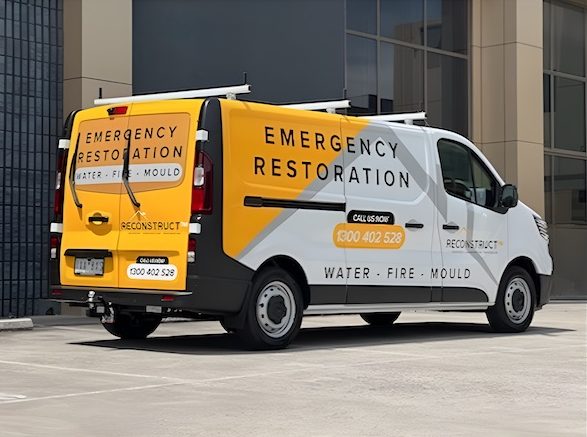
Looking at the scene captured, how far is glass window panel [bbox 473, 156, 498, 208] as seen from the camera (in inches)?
541

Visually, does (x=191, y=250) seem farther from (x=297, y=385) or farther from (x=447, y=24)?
(x=447, y=24)

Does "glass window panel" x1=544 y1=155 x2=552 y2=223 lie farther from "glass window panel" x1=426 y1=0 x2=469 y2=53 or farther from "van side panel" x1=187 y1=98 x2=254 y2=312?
"van side panel" x1=187 y1=98 x2=254 y2=312

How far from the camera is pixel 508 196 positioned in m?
13.9

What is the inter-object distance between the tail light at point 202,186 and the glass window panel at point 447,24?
43.6ft

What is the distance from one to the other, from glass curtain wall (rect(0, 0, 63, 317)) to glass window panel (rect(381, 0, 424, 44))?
7.20m

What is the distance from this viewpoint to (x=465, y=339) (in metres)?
13.2

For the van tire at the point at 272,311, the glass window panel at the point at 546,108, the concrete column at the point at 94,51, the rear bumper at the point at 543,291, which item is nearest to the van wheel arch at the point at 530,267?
the rear bumper at the point at 543,291

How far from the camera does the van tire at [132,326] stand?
12.4m

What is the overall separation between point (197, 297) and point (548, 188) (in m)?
16.9

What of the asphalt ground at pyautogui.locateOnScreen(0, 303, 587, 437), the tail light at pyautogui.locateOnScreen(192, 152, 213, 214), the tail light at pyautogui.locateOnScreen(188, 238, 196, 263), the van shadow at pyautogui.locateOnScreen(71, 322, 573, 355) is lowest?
the asphalt ground at pyautogui.locateOnScreen(0, 303, 587, 437)

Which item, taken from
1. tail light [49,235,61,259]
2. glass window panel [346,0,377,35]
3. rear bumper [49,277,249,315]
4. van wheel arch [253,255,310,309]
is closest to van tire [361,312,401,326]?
van wheel arch [253,255,310,309]

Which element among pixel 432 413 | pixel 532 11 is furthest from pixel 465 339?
pixel 532 11

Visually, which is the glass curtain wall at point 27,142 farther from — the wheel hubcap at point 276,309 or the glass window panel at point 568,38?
the glass window panel at point 568,38

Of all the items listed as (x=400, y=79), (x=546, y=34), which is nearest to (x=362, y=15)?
(x=400, y=79)
